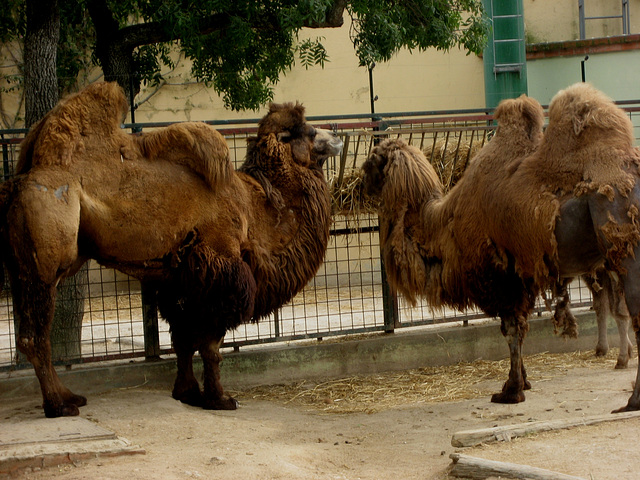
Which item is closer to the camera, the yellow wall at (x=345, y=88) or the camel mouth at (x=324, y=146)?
the camel mouth at (x=324, y=146)

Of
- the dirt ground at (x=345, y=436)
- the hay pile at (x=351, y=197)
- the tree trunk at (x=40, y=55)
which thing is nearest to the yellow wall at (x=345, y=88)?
the hay pile at (x=351, y=197)

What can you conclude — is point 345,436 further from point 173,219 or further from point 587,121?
point 587,121

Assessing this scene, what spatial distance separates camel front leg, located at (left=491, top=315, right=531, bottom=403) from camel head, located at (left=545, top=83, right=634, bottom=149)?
58.5 inches

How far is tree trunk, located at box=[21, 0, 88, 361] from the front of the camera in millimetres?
7109

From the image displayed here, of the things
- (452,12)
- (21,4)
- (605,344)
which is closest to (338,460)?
(605,344)

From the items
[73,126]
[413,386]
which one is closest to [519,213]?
[413,386]

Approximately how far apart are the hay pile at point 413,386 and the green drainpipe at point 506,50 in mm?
7405

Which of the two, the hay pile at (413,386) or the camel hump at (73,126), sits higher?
the camel hump at (73,126)

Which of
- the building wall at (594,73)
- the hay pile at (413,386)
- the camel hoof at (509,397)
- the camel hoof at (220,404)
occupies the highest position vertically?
the building wall at (594,73)

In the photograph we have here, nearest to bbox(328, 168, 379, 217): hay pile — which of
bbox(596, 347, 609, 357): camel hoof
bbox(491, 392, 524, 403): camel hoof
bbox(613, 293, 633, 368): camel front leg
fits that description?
bbox(491, 392, 524, 403): camel hoof

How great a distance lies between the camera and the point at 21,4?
842 centimetres

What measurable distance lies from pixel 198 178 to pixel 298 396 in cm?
214

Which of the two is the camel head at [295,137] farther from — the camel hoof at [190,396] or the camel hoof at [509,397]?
the camel hoof at [509,397]

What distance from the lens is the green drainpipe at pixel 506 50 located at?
14164 mm
